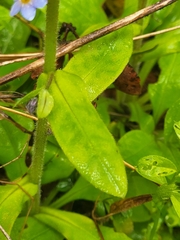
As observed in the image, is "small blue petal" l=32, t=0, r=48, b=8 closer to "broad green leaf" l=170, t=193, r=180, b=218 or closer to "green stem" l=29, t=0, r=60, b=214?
"green stem" l=29, t=0, r=60, b=214

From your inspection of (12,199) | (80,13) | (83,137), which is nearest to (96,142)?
(83,137)

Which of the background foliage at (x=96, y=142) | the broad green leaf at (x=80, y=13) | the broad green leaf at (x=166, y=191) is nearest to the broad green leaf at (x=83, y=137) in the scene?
the background foliage at (x=96, y=142)

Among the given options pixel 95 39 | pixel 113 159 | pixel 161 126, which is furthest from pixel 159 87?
pixel 113 159

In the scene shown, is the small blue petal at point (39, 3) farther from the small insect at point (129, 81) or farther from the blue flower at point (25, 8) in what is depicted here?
the small insect at point (129, 81)

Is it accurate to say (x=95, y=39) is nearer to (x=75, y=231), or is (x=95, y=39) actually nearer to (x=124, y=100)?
(x=75, y=231)

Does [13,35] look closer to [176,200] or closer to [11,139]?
[11,139]
